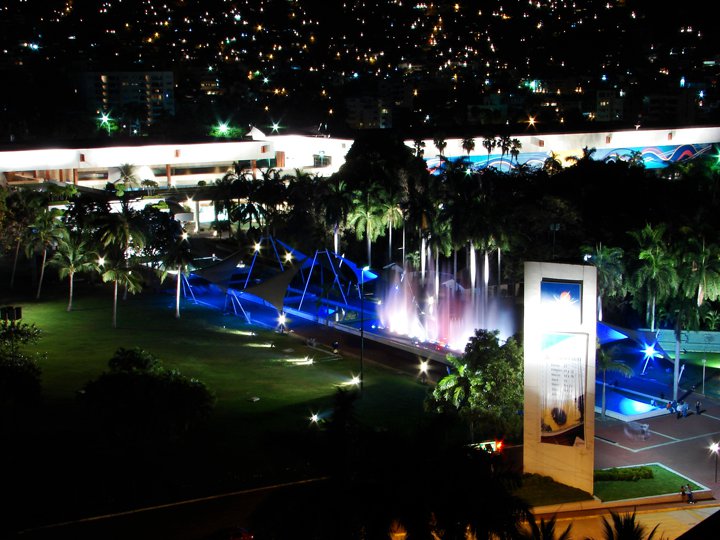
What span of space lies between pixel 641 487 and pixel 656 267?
1832 centimetres

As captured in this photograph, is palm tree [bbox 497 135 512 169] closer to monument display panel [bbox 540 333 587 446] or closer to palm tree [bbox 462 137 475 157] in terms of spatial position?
palm tree [bbox 462 137 475 157]

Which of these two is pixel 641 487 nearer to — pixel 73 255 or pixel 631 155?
pixel 73 255

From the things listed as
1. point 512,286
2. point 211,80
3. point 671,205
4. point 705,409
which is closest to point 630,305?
point 512,286

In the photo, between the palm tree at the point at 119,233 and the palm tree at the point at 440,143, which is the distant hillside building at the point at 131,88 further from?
the palm tree at the point at 119,233

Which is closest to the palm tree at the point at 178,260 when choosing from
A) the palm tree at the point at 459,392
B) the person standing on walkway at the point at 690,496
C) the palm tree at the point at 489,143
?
the palm tree at the point at 459,392

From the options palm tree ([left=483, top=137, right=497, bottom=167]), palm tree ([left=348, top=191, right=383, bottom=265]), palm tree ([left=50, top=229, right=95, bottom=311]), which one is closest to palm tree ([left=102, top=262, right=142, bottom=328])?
palm tree ([left=50, top=229, right=95, bottom=311])

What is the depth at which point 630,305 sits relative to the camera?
57812mm

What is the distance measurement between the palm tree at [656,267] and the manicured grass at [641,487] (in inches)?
647

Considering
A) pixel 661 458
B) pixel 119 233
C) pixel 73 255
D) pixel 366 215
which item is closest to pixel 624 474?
pixel 661 458

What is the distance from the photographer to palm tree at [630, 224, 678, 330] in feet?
155

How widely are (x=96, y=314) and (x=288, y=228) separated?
1952 cm

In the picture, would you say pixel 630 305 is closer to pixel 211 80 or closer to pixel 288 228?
pixel 288 228

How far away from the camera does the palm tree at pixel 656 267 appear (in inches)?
1854

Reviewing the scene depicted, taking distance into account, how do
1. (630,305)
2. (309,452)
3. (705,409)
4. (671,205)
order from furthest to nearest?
(671,205), (630,305), (705,409), (309,452)
